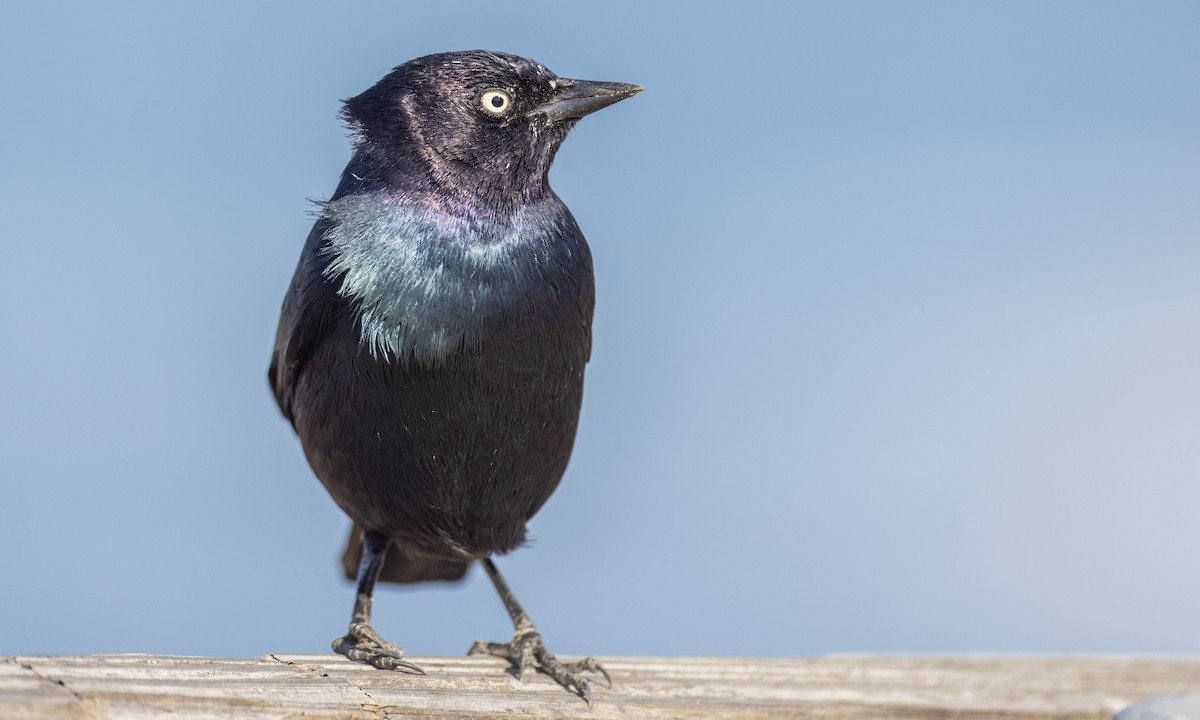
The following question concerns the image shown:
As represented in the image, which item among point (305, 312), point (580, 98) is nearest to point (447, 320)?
point (305, 312)

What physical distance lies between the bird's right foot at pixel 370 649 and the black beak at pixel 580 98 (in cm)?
191

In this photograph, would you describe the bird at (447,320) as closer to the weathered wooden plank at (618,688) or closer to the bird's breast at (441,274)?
the bird's breast at (441,274)

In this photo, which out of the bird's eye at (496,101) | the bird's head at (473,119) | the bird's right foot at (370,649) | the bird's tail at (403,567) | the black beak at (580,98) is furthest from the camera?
the bird's tail at (403,567)

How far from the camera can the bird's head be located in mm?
4586

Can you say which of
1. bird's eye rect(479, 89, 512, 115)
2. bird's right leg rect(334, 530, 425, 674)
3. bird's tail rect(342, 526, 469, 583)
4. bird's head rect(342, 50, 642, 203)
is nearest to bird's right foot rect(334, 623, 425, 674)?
bird's right leg rect(334, 530, 425, 674)

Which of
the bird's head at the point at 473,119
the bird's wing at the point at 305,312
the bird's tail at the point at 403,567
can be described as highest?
the bird's head at the point at 473,119

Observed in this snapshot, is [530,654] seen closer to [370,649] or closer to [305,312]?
[370,649]

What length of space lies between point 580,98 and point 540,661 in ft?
6.59

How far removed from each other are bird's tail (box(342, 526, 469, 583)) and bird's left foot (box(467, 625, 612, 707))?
25.1 inches

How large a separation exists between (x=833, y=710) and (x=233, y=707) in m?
2.09

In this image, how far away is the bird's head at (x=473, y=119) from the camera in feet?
15.0

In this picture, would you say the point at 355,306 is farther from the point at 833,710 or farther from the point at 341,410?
the point at 833,710

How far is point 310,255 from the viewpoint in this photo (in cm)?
459

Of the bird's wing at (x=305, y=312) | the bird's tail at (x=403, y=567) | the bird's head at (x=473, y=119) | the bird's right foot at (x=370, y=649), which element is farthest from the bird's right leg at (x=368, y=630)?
the bird's head at (x=473, y=119)
